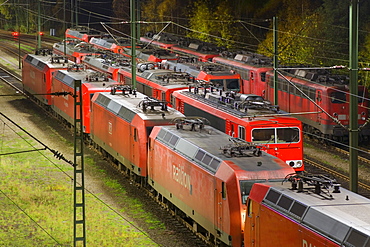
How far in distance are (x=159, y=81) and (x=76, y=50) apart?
71.6 ft

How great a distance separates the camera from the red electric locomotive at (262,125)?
30258mm

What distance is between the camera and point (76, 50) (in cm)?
6238

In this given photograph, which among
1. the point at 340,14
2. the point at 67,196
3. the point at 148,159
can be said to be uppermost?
the point at 340,14

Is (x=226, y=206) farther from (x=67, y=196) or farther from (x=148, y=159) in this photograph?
(x=67, y=196)

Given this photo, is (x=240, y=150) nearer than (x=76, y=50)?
Yes

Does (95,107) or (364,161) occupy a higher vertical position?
(95,107)

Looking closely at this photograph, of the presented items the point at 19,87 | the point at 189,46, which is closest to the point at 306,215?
the point at 189,46

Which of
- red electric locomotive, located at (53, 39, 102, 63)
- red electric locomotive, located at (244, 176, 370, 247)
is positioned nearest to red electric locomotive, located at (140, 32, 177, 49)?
red electric locomotive, located at (53, 39, 102, 63)

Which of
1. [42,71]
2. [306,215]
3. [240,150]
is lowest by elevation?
[306,215]

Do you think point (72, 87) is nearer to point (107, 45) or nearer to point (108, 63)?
point (108, 63)

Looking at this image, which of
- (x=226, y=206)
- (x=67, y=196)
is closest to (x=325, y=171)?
(x=67, y=196)

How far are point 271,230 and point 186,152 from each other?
23.2ft

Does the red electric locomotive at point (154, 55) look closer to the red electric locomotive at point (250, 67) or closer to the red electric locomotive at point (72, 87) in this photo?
the red electric locomotive at point (250, 67)

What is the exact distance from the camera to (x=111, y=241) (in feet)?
87.0
